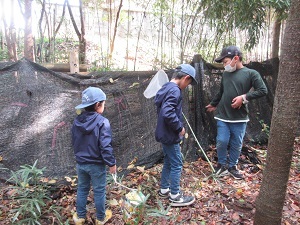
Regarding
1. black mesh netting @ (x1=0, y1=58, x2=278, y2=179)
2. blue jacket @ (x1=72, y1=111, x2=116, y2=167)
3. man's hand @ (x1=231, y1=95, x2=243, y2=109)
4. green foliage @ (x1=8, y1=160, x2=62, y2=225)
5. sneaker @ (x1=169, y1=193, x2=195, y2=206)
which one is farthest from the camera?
man's hand @ (x1=231, y1=95, x2=243, y2=109)

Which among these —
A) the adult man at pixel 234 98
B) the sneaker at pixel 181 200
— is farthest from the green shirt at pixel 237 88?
A: the sneaker at pixel 181 200

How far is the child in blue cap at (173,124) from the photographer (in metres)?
2.56

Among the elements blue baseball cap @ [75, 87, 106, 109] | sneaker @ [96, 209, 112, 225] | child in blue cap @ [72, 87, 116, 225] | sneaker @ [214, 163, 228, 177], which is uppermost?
blue baseball cap @ [75, 87, 106, 109]

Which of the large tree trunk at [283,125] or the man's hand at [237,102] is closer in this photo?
the large tree trunk at [283,125]

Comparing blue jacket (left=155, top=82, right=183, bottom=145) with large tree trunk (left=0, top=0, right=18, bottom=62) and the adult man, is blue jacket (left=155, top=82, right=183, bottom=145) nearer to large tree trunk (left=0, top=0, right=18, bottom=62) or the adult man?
the adult man

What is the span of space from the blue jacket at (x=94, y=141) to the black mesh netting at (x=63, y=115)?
84cm

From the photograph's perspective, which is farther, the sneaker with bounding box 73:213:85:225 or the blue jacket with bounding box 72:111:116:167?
the sneaker with bounding box 73:213:85:225

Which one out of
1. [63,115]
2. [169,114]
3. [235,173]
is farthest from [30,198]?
[235,173]

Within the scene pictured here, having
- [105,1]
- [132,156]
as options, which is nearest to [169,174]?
[132,156]

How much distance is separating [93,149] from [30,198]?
100 centimetres

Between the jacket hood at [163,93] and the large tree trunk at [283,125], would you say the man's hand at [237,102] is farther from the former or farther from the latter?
the large tree trunk at [283,125]

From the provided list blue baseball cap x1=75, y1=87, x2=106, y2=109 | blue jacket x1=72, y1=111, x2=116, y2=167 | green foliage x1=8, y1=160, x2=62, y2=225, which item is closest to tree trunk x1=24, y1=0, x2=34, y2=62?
green foliage x1=8, y1=160, x2=62, y2=225

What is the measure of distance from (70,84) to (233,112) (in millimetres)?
1942

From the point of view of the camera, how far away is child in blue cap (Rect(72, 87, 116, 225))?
7.61 ft
